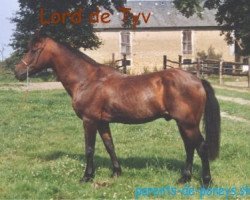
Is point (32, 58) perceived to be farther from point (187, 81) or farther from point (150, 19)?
point (150, 19)

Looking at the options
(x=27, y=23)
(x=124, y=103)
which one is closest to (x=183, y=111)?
(x=124, y=103)

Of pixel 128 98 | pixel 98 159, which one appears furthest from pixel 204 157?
pixel 98 159

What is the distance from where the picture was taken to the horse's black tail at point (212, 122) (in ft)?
24.6

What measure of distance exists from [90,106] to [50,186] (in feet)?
4.81

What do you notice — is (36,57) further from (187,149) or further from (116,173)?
(187,149)

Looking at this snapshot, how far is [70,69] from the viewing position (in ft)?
26.2

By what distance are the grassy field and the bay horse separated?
0.42m

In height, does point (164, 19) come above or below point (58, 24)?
above

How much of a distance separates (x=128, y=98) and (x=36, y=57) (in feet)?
6.26

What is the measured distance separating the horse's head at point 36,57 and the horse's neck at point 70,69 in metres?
0.18

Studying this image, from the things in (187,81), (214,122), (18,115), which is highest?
(187,81)

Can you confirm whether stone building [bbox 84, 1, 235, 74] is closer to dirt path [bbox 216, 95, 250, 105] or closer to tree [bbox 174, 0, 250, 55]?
tree [bbox 174, 0, 250, 55]

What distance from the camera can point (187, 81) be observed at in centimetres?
715

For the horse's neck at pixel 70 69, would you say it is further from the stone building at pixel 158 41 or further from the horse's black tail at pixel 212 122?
the stone building at pixel 158 41
